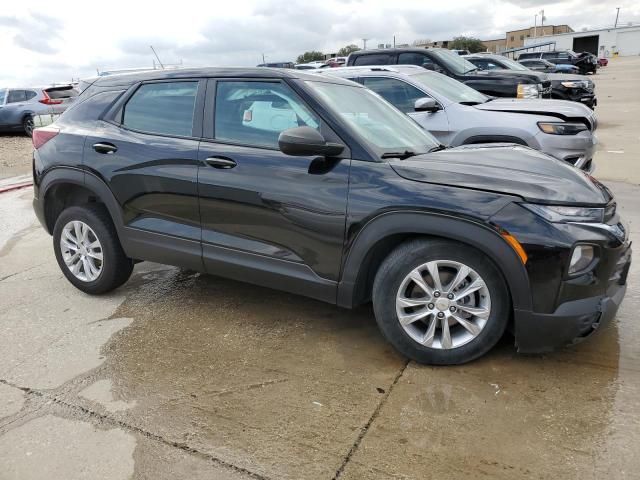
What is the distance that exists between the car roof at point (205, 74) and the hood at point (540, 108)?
353cm

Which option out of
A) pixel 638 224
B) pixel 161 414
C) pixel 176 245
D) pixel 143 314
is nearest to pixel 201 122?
pixel 176 245

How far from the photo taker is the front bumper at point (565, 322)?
9.45 feet

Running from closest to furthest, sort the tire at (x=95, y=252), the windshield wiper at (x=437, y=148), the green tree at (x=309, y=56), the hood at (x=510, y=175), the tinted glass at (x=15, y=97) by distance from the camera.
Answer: the hood at (x=510, y=175)
the windshield wiper at (x=437, y=148)
the tire at (x=95, y=252)
the tinted glass at (x=15, y=97)
the green tree at (x=309, y=56)

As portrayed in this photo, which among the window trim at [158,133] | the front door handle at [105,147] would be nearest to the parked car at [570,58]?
the window trim at [158,133]

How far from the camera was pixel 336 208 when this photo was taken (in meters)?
3.26

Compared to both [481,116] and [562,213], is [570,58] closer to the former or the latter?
[481,116]

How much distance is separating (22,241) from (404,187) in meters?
5.07

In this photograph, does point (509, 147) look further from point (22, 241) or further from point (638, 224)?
point (22, 241)

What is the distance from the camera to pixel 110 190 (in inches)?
162

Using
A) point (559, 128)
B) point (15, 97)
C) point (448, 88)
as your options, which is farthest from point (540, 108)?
point (15, 97)

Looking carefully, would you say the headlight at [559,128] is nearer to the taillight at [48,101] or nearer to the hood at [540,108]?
the hood at [540,108]

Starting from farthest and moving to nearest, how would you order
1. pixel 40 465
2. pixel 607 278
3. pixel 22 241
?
pixel 22 241, pixel 607 278, pixel 40 465

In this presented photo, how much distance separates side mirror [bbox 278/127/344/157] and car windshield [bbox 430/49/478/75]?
7402 millimetres

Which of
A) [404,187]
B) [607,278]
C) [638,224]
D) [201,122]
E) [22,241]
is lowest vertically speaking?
[22,241]
